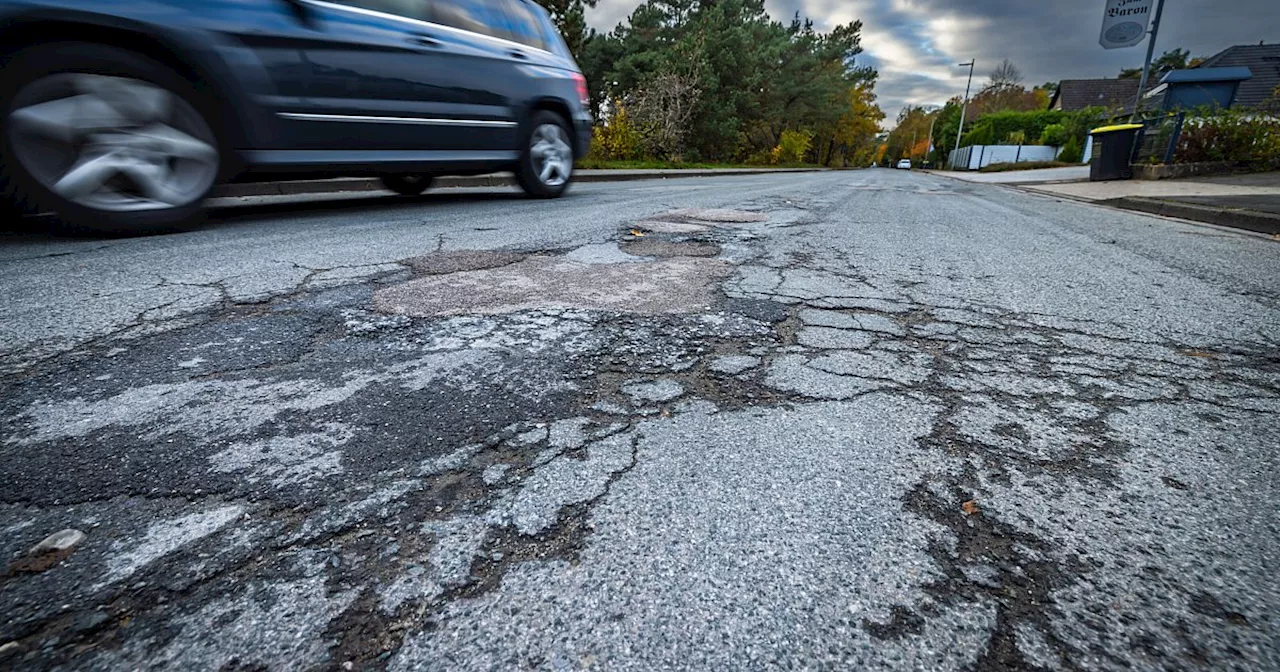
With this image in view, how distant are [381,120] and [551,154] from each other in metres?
1.95

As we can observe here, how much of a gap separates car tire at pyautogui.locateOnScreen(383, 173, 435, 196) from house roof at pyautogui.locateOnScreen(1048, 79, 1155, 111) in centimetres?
4617

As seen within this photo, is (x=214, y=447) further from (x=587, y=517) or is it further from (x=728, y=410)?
(x=728, y=410)

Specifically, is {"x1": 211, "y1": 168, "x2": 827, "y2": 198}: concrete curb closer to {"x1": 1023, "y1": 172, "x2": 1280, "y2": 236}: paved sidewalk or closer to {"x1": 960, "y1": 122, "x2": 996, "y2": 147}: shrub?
{"x1": 1023, "y1": 172, "x2": 1280, "y2": 236}: paved sidewalk

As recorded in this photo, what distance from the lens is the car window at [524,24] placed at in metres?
5.05

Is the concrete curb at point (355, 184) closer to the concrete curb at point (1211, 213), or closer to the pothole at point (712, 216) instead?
the pothole at point (712, 216)

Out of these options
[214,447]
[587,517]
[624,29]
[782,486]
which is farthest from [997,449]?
[624,29]

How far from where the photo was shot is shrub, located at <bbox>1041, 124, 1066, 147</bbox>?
94.7 feet

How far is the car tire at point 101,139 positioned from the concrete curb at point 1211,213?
8.01 meters

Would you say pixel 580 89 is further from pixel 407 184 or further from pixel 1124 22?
pixel 1124 22

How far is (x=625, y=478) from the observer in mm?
1024

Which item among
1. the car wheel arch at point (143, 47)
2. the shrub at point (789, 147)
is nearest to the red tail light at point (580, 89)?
the car wheel arch at point (143, 47)

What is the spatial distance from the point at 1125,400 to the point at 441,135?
178 inches

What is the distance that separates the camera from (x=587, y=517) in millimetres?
916

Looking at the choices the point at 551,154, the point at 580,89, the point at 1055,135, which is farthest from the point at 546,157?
the point at 1055,135
